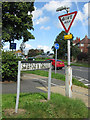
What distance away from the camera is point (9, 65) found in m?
8.45

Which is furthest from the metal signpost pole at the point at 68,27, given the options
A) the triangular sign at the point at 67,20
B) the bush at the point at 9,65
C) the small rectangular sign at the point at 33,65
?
the bush at the point at 9,65

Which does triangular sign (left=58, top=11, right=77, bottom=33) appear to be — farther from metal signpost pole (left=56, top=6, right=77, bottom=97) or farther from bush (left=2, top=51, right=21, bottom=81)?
bush (left=2, top=51, right=21, bottom=81)

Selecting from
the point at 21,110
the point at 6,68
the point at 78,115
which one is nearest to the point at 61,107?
the point at 78,115

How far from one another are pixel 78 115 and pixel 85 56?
50.3 metres

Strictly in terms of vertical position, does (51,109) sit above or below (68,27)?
below

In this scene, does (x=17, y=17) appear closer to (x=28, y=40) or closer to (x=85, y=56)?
(x=28, y=40)

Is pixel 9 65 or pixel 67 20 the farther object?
pixel 9 65

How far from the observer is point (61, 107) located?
421 cm

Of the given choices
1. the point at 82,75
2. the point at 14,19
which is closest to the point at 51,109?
the point at 14,19

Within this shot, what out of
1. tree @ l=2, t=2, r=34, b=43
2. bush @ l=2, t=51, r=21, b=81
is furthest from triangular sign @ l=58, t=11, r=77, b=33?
tree @ l=2, t=2, r=34, b=43

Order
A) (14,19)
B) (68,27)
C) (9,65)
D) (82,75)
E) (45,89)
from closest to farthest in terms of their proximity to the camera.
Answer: (68,27) → (45,89) → (9,65) → (14,19) → (82,75)

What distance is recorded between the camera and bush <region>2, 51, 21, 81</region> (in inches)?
326

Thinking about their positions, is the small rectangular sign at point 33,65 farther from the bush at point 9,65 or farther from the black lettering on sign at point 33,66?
the bush at point 9,65

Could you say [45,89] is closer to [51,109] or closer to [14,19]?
[51,109]
